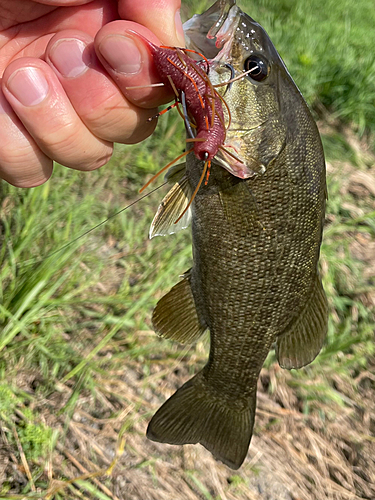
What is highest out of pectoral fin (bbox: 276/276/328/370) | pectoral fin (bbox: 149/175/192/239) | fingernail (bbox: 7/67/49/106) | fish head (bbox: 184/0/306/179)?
fingernail (bbox: 7/67/49/106)

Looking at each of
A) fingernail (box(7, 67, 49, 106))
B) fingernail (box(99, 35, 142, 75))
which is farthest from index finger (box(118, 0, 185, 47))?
fingernail (box(7, 67, 49, 106))

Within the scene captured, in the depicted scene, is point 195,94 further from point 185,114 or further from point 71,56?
point 71,56

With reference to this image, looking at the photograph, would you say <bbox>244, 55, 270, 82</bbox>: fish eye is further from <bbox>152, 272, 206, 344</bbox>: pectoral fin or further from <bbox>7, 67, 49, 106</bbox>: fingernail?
<bbox>152, 272, 206, 344</bbox>: pectoral fin

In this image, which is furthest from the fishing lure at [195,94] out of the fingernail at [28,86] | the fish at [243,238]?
the fingernail at [28,86]

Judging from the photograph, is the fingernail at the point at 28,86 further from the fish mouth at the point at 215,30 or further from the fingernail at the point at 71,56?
the fish mouth at the point at 215,30

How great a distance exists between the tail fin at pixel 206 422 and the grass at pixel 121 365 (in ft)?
2.20

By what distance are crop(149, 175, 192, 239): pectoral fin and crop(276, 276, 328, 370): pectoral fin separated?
23.7 inches

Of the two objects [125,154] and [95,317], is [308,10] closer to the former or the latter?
[125,154]

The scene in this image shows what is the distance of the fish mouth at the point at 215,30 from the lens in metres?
1.52

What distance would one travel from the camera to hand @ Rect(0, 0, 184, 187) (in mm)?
1480

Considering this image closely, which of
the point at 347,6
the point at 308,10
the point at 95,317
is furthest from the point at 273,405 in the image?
the point at 347,6

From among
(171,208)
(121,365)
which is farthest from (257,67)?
(121,365)

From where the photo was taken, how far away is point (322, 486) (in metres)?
2.78

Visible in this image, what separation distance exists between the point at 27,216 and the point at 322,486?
238 centimetres
